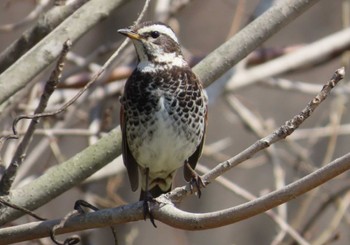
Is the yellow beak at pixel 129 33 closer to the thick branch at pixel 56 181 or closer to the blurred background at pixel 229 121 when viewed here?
the thick branch at pixel 56 181

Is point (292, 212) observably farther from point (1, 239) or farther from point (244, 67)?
point (1, 239)

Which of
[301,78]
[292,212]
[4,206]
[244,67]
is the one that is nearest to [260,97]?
[301,78]

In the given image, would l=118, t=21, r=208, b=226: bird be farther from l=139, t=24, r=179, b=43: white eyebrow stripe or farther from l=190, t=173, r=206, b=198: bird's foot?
l=190, t=173, r=206, b=198: bird's foot

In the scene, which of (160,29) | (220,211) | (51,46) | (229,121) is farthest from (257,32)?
(229,121)

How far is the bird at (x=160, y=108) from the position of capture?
4.25 metres

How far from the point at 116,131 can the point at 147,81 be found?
348 mm

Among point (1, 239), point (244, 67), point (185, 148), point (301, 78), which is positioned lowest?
point (1, 239)

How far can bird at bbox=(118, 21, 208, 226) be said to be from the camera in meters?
4.25

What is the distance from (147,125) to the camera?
14.0 feet

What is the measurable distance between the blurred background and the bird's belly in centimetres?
62

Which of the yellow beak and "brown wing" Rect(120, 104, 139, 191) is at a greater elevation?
the yellow beak

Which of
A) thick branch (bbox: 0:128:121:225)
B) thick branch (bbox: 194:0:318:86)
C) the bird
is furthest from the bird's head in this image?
thick branch (bbox: 0:128:121:225)

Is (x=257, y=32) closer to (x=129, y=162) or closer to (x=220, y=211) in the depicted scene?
(x=129, y=162)

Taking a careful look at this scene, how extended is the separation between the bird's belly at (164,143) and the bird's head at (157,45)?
316mm
